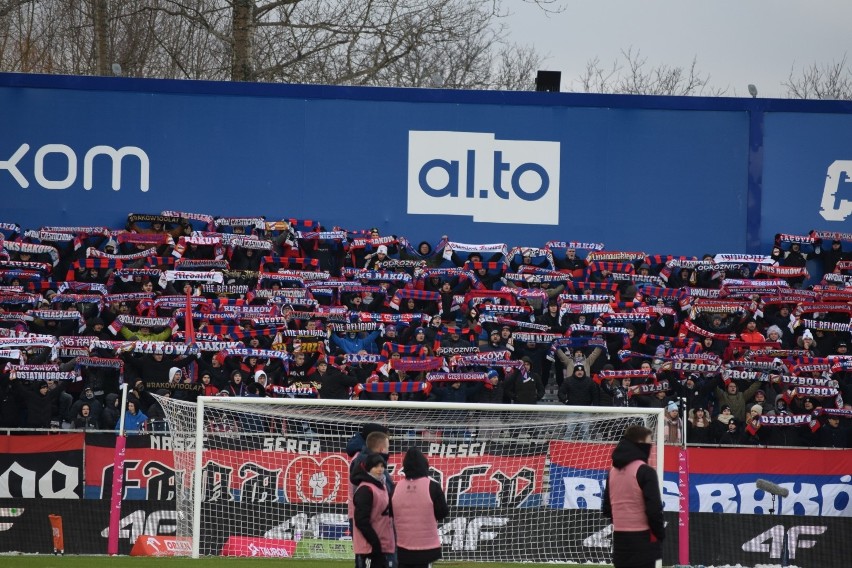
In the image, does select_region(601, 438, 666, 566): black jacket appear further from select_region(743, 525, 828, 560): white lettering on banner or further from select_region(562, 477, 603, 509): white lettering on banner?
select_region(743, 525, 828, 560): white lettering on banner

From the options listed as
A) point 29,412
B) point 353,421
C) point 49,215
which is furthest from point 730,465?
point 49,215

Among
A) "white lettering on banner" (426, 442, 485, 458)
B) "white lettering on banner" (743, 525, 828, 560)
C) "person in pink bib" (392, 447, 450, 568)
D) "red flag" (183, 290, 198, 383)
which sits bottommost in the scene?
"white lettering on banner" (743, 525, 828, 560)

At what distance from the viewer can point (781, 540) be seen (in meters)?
15.7

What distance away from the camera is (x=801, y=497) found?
16.5 m

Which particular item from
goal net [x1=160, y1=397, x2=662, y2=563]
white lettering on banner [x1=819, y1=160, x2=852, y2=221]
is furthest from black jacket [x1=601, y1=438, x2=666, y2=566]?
white lettering on banner [x1=819, y1=160, x2=852, y2=221]

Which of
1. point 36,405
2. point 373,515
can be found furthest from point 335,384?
point 373,515

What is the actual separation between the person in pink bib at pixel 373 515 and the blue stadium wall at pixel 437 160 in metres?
17.0

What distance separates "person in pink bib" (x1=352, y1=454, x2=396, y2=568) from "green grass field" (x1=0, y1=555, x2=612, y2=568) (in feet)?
10.9

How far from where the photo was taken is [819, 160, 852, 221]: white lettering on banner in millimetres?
26781

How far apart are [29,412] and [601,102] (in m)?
14.1

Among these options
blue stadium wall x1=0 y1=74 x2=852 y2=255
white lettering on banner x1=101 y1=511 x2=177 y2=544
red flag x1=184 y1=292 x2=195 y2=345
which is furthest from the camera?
blue stadium wall x1=0 y1=74 x2=852 y2=255

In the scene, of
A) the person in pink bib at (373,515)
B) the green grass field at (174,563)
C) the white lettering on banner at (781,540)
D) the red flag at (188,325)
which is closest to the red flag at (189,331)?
the red flag at (188,325)

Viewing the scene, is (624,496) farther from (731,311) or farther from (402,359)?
(731,311)

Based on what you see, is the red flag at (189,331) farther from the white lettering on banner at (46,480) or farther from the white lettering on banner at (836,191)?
the white lettering on banner at (836,191)
